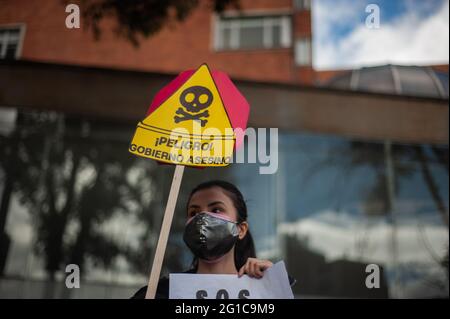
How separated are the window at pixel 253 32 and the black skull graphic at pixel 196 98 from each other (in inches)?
233

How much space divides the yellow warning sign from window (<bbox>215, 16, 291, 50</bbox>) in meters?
5.94

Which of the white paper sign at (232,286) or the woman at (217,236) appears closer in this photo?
the white paper sign at (232,286)

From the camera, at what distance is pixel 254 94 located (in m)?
6.43

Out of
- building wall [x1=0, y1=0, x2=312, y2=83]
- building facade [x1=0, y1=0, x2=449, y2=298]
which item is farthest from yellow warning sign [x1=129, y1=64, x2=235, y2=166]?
building facade [x1=0, y1=0, x2=449, y2=298]

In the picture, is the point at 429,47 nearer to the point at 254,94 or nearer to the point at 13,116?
the point at 254,94

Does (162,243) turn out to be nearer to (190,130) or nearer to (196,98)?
(190,130)

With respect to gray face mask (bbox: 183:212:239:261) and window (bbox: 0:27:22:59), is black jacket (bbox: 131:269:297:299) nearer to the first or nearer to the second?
gray face mask (bbox: 183:212:239:261)

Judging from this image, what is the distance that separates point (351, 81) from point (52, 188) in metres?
4.53

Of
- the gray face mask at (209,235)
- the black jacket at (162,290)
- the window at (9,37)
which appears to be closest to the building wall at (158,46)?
the window at (9,37)

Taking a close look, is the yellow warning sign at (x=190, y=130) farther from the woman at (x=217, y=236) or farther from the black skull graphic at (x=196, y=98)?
the woman at (x=217, y=236)

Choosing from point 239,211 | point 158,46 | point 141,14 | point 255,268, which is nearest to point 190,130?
point 239,211

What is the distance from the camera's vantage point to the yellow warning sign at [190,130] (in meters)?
2.37

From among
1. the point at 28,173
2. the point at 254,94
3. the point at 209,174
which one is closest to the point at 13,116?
the point at 28,173

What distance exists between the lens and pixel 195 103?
2480 millimetres
